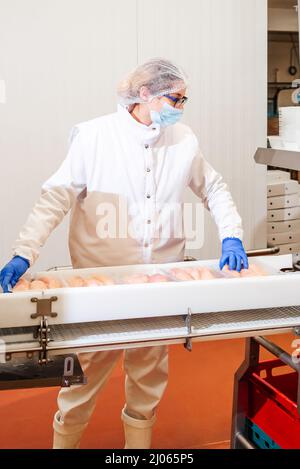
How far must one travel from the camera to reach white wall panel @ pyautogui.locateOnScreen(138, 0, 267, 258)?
3.28 m

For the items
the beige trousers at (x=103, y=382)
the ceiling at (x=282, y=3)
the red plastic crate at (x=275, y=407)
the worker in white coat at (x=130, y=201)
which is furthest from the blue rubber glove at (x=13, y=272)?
the ceiling at (x=282, y=3)

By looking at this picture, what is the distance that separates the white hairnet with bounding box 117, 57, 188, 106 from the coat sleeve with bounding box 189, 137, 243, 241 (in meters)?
0.25

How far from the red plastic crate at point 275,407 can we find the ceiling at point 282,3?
3.19 m

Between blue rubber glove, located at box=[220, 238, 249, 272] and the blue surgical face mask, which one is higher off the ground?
the blue surgical face mask

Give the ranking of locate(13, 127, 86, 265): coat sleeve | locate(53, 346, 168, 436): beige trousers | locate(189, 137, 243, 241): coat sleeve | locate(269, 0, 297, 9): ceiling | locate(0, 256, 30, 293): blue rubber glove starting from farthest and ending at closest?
locate(269, 0, 297, 9): ceiling → locate(189, 137, 243, 241): coat sleeve → locate(53, 346, 168, 436): beige trousers → locate(13, 127, 86, 265): coat sleeve → locate(0, 256, 30, 293): blue rubber glove

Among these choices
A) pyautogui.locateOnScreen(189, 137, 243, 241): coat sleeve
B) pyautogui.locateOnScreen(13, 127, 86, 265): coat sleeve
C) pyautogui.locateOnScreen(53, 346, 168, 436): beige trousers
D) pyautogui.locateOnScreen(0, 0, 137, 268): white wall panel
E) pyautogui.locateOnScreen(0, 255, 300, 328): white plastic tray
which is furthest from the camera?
pyautogui.locateOnScreen(0, 0, 137, 268): white wall panel

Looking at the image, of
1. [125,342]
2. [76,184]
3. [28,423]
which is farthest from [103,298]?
[28,423]

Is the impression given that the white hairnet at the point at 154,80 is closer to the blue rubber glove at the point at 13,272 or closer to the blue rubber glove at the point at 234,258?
the blue rubber glove at the point at 234,258

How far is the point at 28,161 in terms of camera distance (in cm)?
314

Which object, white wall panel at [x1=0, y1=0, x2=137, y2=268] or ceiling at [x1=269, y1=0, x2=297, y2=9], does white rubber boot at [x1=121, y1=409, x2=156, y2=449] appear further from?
ceiling at [x1=269, y1=0, x2=297, y2=9]

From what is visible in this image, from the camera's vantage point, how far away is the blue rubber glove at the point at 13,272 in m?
1.70

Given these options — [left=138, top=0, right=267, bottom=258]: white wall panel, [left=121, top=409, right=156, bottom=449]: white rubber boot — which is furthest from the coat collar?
[left=138, top=0, right=267, bottom=258]: white wall panel

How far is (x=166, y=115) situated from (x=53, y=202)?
1.59 feet

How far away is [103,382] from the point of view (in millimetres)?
2076
